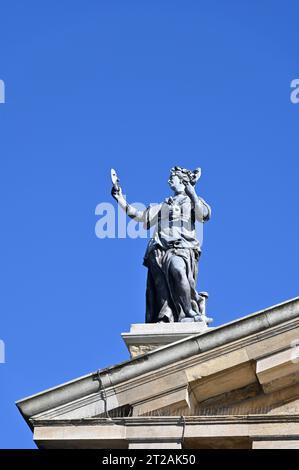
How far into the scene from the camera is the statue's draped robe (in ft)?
99.0

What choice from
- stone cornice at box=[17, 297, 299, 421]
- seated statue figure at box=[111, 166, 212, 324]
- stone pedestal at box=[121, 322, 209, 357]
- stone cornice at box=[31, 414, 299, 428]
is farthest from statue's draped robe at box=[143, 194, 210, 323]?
stone cornice at box=[31, 414, 299, 428]

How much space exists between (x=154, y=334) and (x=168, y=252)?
57.4 inches

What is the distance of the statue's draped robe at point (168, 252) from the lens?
3019 cm

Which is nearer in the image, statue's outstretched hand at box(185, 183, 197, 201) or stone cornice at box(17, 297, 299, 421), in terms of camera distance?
stone cornice at box(17, 297, 299, 421)

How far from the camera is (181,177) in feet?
104

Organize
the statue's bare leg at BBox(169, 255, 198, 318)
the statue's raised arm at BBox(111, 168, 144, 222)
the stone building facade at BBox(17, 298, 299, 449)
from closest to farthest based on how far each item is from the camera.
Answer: the stone building facade at BBox(17, 298, 299, 449), the statue's bare leg at BBox(169, 255, 198, 318), the statue's raised arm at BBox(111, 168, 144, 222)

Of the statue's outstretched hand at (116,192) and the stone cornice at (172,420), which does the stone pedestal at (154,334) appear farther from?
the statue's outstretched hand at (116,192)

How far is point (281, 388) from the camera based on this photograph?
28234 millimetres

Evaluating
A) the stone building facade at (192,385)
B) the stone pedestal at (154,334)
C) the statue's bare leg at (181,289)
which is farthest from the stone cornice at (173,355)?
the statue's bare leg at (181,289)

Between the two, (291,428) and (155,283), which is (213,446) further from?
(155,283)

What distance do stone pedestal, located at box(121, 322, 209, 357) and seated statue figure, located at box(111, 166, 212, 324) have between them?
0.84ft

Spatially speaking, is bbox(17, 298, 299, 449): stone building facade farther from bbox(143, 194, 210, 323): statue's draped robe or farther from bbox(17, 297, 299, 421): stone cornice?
bbox(143, 194, 210, 323): statue's draped robe
